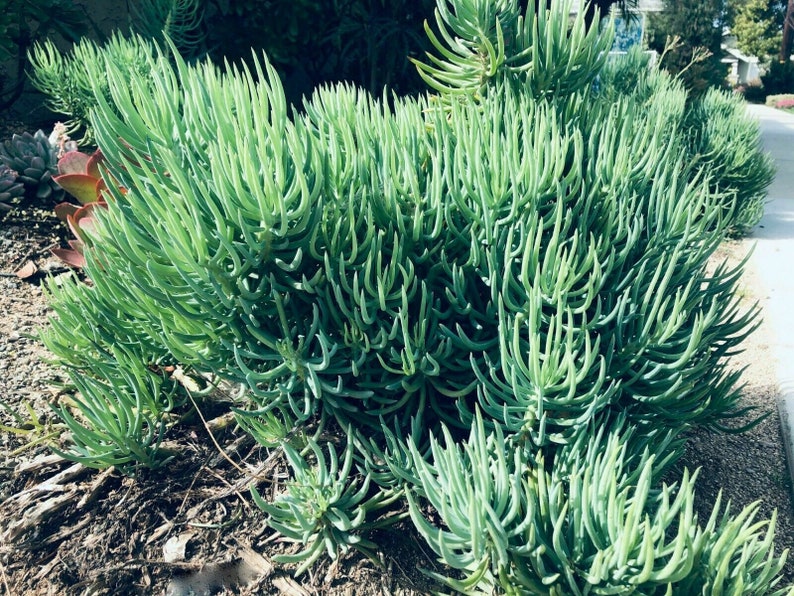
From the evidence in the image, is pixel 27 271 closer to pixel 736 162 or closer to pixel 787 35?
pixel 736 162

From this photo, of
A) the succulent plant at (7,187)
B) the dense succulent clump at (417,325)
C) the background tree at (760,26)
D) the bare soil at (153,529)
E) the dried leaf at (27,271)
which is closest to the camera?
the dense succulent clump at (417,325)

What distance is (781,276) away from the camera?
5.45 metres

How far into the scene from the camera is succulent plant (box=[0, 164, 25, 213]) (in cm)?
323

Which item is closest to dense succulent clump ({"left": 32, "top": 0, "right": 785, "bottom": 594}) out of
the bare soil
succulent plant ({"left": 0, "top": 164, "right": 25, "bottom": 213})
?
the bare soil

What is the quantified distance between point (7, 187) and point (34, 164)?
0.21m

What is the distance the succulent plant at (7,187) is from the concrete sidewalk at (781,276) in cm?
346

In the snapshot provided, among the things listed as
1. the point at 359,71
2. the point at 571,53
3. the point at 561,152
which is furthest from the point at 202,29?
the point at 561,152

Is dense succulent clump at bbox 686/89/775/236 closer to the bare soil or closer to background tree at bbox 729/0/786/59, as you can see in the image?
the bare soil

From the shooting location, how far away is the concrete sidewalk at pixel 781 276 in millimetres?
3502

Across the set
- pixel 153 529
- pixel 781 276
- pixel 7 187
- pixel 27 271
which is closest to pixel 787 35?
pixel 781 276

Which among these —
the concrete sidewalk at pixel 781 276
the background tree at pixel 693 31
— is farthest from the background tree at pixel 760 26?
the concrete sidewalk at pixel 781 276

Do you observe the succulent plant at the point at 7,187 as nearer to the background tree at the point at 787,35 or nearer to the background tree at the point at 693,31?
the background tree at the point at 693,31

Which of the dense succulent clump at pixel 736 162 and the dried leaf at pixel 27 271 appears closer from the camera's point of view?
the dried leaf at pixel 27 271

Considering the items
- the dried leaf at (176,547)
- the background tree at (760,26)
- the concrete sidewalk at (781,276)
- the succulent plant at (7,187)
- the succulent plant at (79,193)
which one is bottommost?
the background tree at (760,26)
